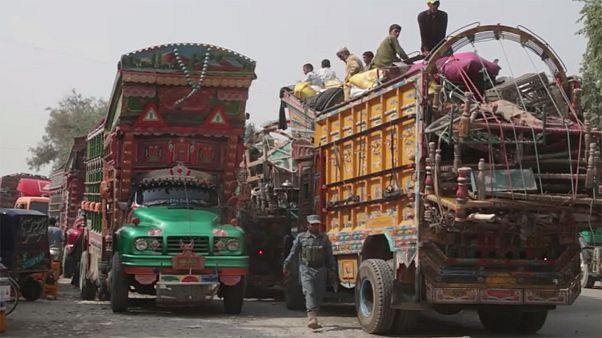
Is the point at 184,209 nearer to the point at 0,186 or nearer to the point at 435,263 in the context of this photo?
the point at 435,263

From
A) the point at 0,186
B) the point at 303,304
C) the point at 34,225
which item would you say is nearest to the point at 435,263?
the point at 303,304

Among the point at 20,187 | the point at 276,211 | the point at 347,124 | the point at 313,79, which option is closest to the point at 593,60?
the point at 313,79

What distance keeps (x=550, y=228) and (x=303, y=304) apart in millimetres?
5221

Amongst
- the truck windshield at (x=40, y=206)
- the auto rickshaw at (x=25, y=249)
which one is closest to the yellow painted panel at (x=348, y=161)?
the auto rickshaw at (x=25, y=249)

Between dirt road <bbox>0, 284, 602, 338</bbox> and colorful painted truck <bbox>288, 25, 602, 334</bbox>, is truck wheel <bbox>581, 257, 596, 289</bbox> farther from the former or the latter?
colorful painted truck <bbox>288, 25, 602, 334</bbox>

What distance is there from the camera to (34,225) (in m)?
16.0

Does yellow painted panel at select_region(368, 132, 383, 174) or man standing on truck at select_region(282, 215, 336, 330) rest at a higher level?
yellow painted panel at select_region(368, 132, 383, 174)

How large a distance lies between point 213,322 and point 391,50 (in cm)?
520

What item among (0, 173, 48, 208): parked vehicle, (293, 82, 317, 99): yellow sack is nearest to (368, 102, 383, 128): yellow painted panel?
(293, 82, 317, 99): yellow sack

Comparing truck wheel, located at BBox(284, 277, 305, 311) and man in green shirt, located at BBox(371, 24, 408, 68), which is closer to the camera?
man in green shirt, located at BBox(371, 24, 408, 68)

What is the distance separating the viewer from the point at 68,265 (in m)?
21.5

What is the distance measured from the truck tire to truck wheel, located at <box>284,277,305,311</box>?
2.83 meters

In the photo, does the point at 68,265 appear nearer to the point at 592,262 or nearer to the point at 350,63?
the point at 350,63

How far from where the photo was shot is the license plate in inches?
507
